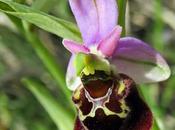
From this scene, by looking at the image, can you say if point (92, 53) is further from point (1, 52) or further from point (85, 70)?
point (1, 52)

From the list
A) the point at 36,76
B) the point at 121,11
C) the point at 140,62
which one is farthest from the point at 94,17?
the point at 36,76

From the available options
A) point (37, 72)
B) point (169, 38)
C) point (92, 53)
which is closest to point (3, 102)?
point (37, 72)

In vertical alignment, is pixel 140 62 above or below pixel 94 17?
below

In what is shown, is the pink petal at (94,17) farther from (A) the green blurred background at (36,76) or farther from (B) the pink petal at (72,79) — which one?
(A) the green blurred background at (36,76)

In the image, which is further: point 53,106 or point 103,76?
point 53,106

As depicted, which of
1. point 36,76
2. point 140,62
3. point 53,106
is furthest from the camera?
point 36,76

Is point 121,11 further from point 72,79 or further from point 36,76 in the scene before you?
point 36,76
